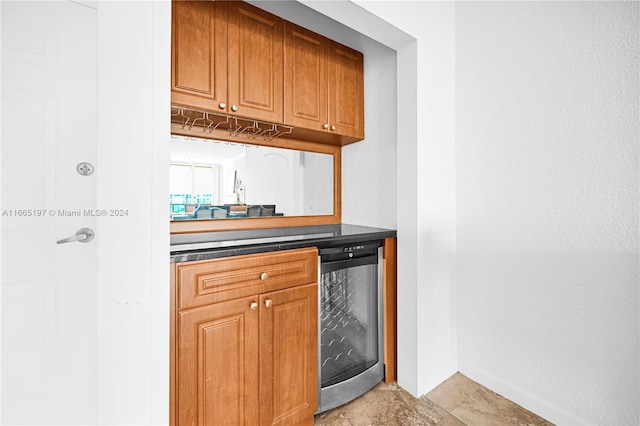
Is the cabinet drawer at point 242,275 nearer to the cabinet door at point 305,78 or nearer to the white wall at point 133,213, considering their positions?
the white wall at point 133,213

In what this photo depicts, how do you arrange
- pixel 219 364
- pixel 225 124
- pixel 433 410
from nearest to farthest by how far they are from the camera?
1. pixel 219 364
2. pixel 433 410
3. pixel 225 124

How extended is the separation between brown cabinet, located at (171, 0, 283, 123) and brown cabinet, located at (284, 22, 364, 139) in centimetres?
8

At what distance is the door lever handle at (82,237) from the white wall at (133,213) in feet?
0.42

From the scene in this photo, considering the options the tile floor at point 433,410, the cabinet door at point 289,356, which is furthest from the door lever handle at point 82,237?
the tile floor at point 433,410

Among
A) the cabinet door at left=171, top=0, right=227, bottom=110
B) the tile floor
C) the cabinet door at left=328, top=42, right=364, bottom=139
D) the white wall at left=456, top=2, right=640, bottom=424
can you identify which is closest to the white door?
the cabinet door at left=171, top=0, right=227, bottom=110


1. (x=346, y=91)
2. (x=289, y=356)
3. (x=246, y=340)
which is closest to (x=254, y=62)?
(x=346, y=91)

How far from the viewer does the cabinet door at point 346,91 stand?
1.85m

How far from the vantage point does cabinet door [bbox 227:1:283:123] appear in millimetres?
1463

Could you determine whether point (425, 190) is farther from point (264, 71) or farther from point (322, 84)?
point (264, 71)

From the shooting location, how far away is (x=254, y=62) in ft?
5.03

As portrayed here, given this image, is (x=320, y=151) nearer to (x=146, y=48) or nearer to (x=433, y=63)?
(x=433, y=63)

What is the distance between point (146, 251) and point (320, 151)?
147 cm

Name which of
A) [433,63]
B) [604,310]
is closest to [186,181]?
[433,63]

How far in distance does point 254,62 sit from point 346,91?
0.67m
